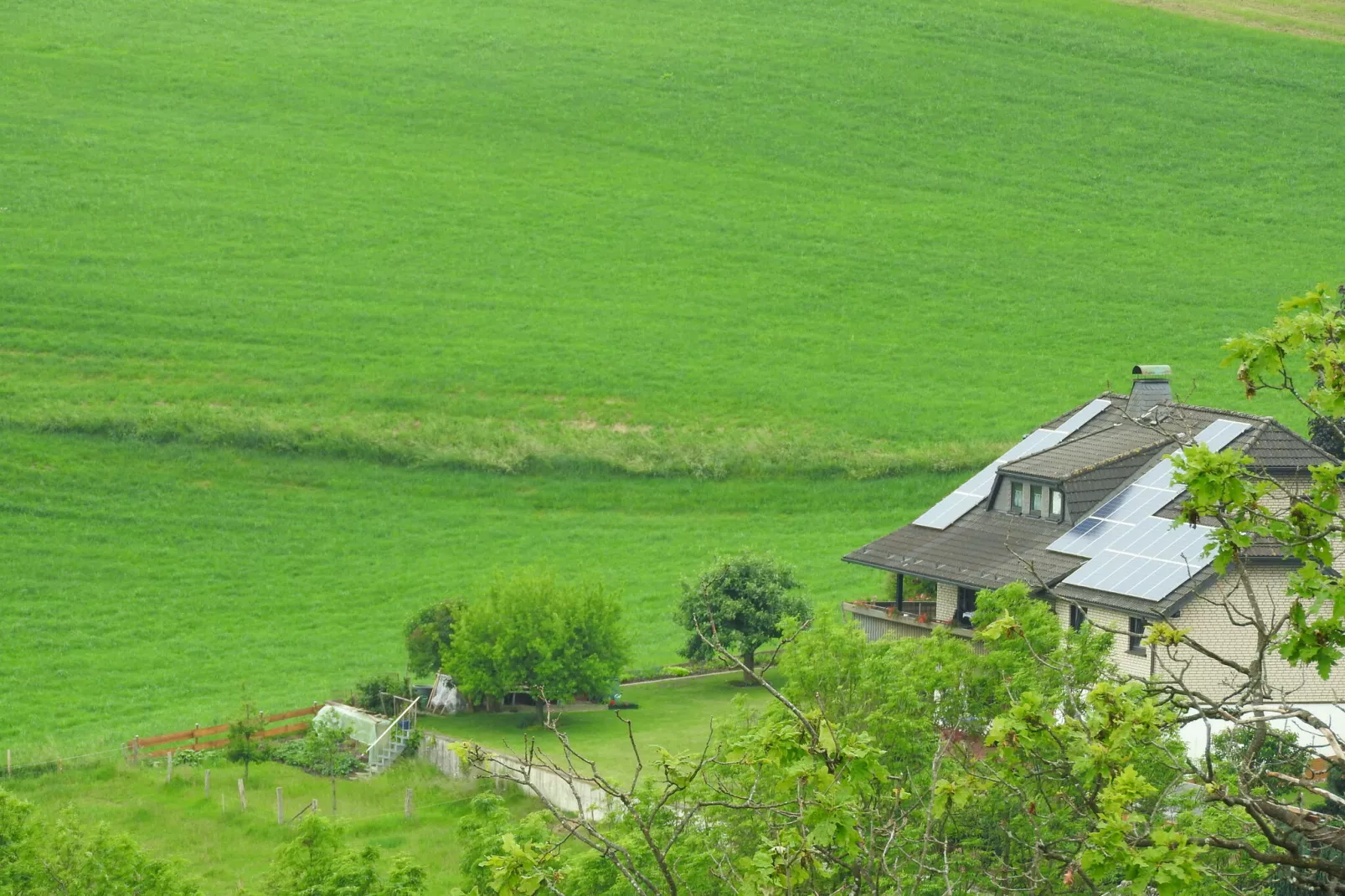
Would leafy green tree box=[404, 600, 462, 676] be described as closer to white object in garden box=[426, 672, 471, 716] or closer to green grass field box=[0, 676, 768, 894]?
white object in garden box=[426, 672, 471, 716]

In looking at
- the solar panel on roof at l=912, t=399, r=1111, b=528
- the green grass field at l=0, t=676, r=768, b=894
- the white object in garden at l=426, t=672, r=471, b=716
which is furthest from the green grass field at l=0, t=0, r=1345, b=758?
the solar panel on roof at l=912, t=399, r=1111, b=528

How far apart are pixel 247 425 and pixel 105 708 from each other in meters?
21.5

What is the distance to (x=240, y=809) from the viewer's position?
40344mm

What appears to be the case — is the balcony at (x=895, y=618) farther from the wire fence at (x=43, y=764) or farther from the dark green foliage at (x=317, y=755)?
the wire fence at (x=43, y=764)

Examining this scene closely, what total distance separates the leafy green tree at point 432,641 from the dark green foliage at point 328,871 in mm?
22601

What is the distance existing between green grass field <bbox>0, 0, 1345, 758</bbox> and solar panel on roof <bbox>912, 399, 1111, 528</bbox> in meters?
11.1

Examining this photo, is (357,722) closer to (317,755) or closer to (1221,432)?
(317,755)

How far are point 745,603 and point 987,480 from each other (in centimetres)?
785

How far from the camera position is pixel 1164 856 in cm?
973

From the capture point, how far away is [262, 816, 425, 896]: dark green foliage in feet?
79.8

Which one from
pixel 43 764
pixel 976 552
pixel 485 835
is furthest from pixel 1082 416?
pixel 43 764

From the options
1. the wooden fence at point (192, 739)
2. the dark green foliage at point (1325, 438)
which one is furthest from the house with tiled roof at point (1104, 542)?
the wooden fence at point (192, 739)

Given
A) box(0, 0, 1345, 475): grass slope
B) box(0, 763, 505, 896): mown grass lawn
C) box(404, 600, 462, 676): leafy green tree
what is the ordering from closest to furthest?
box(0, 763, 505, 896): mown grass lawn < box(404, 600, 462, 676): leafy green tree < box(0, 0, 1345, 475): grass slope

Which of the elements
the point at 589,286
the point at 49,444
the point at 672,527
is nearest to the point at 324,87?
the point at 589,286
